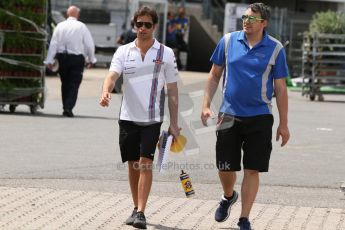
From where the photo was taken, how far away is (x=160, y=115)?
9.06 metres

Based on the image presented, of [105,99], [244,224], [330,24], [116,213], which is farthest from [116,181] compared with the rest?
[330,24]

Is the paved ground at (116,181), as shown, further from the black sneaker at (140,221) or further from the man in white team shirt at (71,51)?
the man in white team shirt at (71,51)

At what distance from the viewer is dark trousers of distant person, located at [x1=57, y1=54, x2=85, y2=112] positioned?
19406 mm

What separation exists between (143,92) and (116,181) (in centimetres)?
287

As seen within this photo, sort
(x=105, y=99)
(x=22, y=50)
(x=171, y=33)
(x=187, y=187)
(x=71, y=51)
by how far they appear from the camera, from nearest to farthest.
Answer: (x=105, y=99) → (x=187, y=187) → (x=71, y=51) → (x=22, y=50) → (x=171, y=33)

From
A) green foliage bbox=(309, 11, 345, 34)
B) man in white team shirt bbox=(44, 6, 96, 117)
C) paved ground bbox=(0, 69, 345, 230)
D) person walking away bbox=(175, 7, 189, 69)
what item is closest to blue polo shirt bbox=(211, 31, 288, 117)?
paved ground bbox=(0, 69, 345, 230)

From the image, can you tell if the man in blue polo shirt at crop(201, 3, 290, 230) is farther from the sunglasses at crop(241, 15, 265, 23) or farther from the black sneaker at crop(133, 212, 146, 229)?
the black sneaker at crop(133, 212, 146, 229)

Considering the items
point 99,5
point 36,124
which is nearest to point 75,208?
point 36,124

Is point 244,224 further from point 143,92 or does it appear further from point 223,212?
point 143,92

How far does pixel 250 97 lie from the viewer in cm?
870

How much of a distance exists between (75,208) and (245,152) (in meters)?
1.71

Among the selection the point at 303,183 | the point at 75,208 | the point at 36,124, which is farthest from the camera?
the point at 36,124

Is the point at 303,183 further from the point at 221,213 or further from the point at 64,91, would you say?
the point at 64,91

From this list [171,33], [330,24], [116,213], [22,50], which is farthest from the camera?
[171,33]
